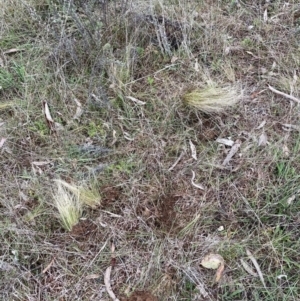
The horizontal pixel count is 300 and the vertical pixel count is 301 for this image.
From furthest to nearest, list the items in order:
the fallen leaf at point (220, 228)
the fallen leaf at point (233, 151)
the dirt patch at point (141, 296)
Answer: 1. the fallen leaf at point (233, 151)
2. the fallen leaf at point (220, 228)
3. the dirt patch at point (141, 296)

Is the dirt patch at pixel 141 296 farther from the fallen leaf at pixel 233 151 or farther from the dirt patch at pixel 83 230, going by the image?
the fallen leaf at pixel 233 151

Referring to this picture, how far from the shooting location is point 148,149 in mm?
1914

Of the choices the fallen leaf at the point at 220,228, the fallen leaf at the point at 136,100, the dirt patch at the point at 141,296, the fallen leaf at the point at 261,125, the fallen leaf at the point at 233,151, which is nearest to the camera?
the dirt patch at the point at 141,296

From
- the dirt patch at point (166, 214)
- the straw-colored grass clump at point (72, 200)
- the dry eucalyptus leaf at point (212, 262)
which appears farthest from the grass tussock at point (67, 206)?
the dry eucalyptus leaf at point (212, 262)

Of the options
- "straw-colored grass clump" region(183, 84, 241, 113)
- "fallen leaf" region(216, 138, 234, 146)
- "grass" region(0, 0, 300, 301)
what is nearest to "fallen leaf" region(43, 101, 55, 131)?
"grass" region(0, 0, 300, 301)

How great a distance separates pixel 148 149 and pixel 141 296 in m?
0.64

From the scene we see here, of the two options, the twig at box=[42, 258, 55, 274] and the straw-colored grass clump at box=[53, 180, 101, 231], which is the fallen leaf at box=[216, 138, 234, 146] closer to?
the straw-colored grass clump at box=[53, 180, 101, 231]

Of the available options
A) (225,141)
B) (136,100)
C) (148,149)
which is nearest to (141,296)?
(148,149)

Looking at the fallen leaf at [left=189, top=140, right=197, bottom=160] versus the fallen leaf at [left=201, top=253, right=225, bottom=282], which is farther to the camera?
the fallen leaf at [left=189, top=140, right=197, bottom=160]

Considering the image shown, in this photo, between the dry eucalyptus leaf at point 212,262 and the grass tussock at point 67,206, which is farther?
the grass tussock at point 67,206

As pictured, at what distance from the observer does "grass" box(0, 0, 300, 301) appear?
1629mm

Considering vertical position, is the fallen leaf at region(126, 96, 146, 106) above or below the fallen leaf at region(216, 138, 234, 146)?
above

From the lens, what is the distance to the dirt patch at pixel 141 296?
1.54 meters

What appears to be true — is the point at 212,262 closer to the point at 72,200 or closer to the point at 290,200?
the point at 290,200
